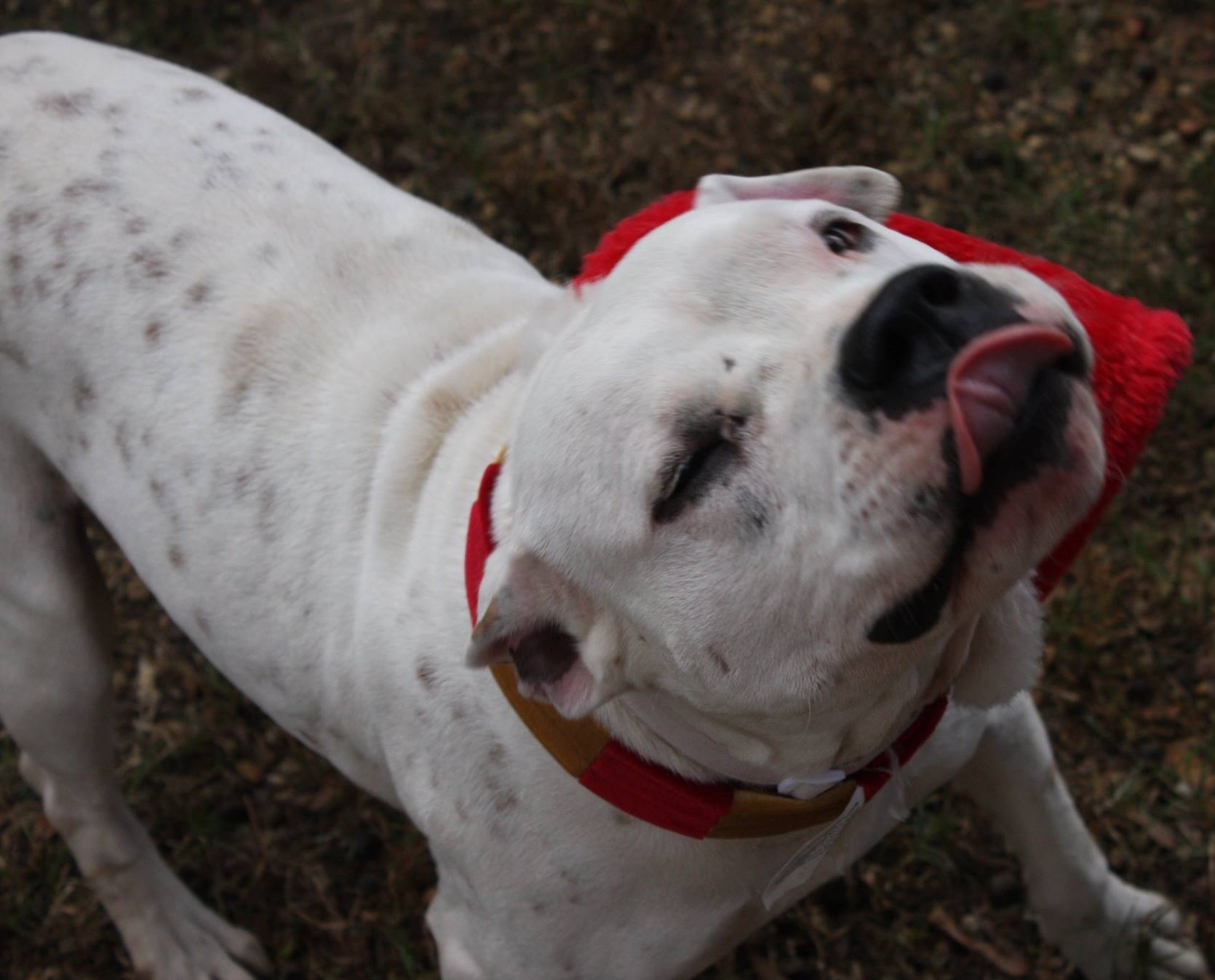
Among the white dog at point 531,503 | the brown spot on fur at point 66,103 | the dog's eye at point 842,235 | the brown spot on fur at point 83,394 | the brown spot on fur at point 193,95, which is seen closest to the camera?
the white dog at point 531,503

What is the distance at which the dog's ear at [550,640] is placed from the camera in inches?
82.7

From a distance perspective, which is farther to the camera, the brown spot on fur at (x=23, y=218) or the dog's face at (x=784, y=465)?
the brown spot on fur at (x=23, y=218)

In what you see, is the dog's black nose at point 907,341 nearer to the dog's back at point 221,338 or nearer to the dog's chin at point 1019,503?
the dog's chin at point 1019,503

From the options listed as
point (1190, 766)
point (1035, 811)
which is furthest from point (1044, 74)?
point (1035, 811)

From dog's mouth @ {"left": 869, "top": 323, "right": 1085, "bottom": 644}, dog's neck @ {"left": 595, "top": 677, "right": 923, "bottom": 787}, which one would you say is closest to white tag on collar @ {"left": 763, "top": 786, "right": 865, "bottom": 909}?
dog's neck @ {"left": 595, "top": 677, "right": 923, "bottom": 787}

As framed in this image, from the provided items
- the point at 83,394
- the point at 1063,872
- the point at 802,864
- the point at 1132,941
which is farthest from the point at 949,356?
the point at 1132,941

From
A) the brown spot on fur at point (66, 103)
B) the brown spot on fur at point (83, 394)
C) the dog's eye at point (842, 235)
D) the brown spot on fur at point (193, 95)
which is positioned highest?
the dog's eye at point (842, 235)

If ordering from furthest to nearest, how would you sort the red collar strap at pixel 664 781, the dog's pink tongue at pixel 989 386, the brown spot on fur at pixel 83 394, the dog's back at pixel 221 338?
the brown spot on fur at pixel 83 394 → the dog's back at pixel 221 338 → the red collar strap at pixel 664 781 → the dog's pink tongue at pixel 989 386

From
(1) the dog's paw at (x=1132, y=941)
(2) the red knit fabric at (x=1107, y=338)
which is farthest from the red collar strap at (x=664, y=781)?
(1) the dog's paw at (x=1132, y=941)

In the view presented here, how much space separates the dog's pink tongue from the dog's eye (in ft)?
1.38

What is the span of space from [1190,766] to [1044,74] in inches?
99.5

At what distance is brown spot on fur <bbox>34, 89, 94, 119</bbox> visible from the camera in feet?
9.84

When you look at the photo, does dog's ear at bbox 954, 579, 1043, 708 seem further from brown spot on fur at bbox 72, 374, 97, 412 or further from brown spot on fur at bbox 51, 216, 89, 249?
brown spot on fur at bbox 51, 216, 89, 249

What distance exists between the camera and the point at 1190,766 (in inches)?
137
